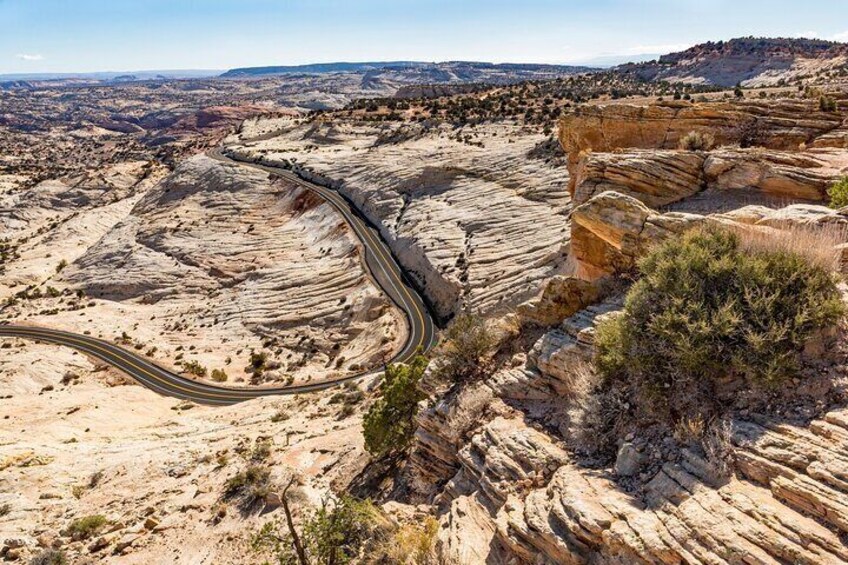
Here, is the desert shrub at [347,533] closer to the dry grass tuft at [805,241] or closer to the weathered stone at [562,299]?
the weathered stone at [562,299]

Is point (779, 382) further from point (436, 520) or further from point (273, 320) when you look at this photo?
point (273, 320)

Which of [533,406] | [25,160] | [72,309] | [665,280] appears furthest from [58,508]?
[25,160]

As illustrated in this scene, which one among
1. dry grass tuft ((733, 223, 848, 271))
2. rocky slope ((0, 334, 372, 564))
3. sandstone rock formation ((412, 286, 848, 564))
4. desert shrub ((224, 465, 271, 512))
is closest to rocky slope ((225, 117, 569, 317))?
rocky slope ((0, 334, 372, 564))

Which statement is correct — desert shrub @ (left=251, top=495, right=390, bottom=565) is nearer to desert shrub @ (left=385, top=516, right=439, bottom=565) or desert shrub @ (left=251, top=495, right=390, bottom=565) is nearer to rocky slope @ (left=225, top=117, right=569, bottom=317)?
desert shrub @ (left=385, top=516, right=439, bottom=565)

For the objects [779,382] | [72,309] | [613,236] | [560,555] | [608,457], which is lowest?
[72,309]

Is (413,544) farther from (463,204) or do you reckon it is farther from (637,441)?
(463,204)

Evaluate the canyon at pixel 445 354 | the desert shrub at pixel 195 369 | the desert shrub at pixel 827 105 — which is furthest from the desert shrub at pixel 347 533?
the desert shrub at pixel 195 369
